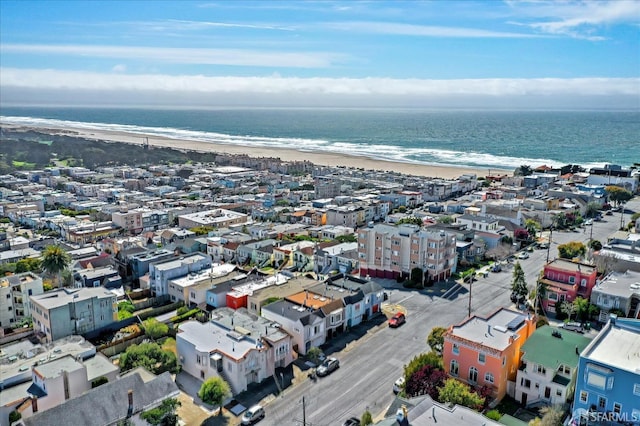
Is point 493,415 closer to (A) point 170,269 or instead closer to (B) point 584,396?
(B) point 584,396

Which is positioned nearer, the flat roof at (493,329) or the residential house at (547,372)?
the residential house at (547,372)

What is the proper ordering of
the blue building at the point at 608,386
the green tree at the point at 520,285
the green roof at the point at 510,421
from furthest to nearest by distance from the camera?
the green tree at the point at 520,285 → the green roof at the point at 510,421 → the blue building at the point at 608,386

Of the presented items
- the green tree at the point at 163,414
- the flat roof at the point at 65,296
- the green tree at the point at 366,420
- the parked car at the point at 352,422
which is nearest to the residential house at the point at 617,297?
the green tree at the point at 366,420

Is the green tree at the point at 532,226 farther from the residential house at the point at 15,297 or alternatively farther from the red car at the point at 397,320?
the residential house at the point at 15,297

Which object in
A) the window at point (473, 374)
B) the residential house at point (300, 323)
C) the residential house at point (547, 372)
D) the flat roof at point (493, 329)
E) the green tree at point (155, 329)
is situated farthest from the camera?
the green tree at point (155, 329)

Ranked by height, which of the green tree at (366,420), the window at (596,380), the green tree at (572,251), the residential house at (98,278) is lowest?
the green tree at (366,420)

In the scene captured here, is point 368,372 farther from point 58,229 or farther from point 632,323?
point 58,229

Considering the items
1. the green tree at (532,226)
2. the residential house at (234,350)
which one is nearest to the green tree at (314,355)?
the residential house at (234,350)

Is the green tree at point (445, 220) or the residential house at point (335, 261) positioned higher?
the green tree at point (445, 220)

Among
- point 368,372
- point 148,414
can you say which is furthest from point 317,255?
point 148,414
